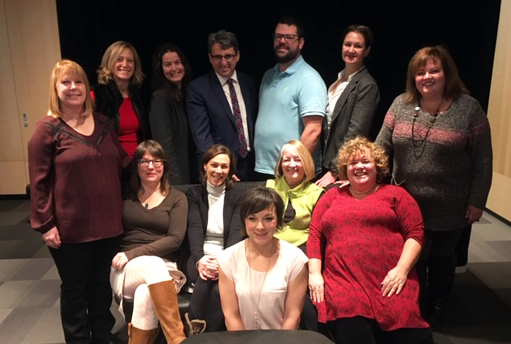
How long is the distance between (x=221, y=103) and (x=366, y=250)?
1351mm

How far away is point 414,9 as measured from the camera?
436 cm

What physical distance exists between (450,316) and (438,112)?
4.11 ft

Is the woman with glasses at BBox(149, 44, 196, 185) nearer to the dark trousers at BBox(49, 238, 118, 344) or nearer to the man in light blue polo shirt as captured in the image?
the man in light blue polo shirt

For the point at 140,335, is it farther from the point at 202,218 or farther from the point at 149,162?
the point at 149,162

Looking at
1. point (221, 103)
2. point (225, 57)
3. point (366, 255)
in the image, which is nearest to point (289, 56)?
point (225, 57)

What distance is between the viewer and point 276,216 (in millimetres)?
2039

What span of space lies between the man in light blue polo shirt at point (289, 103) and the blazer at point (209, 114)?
0.63 ft

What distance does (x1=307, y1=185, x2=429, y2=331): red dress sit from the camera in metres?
2.04

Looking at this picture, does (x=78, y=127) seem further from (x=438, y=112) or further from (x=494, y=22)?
(x=494, y=22)

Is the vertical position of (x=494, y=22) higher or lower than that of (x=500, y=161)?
higher

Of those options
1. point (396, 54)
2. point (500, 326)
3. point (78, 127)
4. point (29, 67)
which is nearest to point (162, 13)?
point (29, 67)

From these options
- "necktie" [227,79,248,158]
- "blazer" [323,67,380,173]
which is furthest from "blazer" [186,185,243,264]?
"blazer" [323,67,380,173]

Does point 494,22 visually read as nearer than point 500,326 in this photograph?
No

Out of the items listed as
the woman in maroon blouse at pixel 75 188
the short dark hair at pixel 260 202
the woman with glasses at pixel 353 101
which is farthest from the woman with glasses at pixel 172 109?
the short dark hair at pixel 260 202
